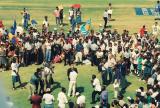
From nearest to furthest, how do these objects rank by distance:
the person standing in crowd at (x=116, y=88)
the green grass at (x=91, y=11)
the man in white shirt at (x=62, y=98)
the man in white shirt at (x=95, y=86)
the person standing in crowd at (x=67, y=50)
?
the man in white shirt at (x=62, y=98), the man in white shirt at (x=95, y=86), the person standing in crowd at (x=116, y=88), the person standing in crowd at (x=67, y=50), the green grass at (x=91, y=11)

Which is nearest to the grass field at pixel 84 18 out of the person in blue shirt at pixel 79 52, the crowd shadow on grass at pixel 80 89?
the crowd shadow on grass at pixel 80 89

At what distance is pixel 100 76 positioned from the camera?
32188 millimetres

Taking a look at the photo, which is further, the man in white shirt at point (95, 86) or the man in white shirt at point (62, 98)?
the man in white shirt at point (95, 86)

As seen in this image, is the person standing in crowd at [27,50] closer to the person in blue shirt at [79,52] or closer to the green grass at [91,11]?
the person in blue shirt at [79,52]

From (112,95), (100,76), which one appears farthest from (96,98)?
(100,76)

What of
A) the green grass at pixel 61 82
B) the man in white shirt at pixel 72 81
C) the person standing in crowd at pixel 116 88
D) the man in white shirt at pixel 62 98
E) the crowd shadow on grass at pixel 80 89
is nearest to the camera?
the man in white shirt at pixel 62 98

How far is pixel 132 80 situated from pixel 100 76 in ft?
7.06

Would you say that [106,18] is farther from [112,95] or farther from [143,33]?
[112,95]

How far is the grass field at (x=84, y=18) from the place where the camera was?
30.0 metres

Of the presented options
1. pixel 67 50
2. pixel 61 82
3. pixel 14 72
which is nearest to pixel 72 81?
pixel 61 82

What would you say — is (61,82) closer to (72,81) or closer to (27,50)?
(72,81)

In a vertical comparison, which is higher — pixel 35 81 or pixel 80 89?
pixel 35 81

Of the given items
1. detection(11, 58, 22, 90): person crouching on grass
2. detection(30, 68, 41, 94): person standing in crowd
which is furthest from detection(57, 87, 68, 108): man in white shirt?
detection(11, 58, 22, 90): person crouching on grass

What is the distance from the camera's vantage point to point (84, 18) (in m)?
50.9
